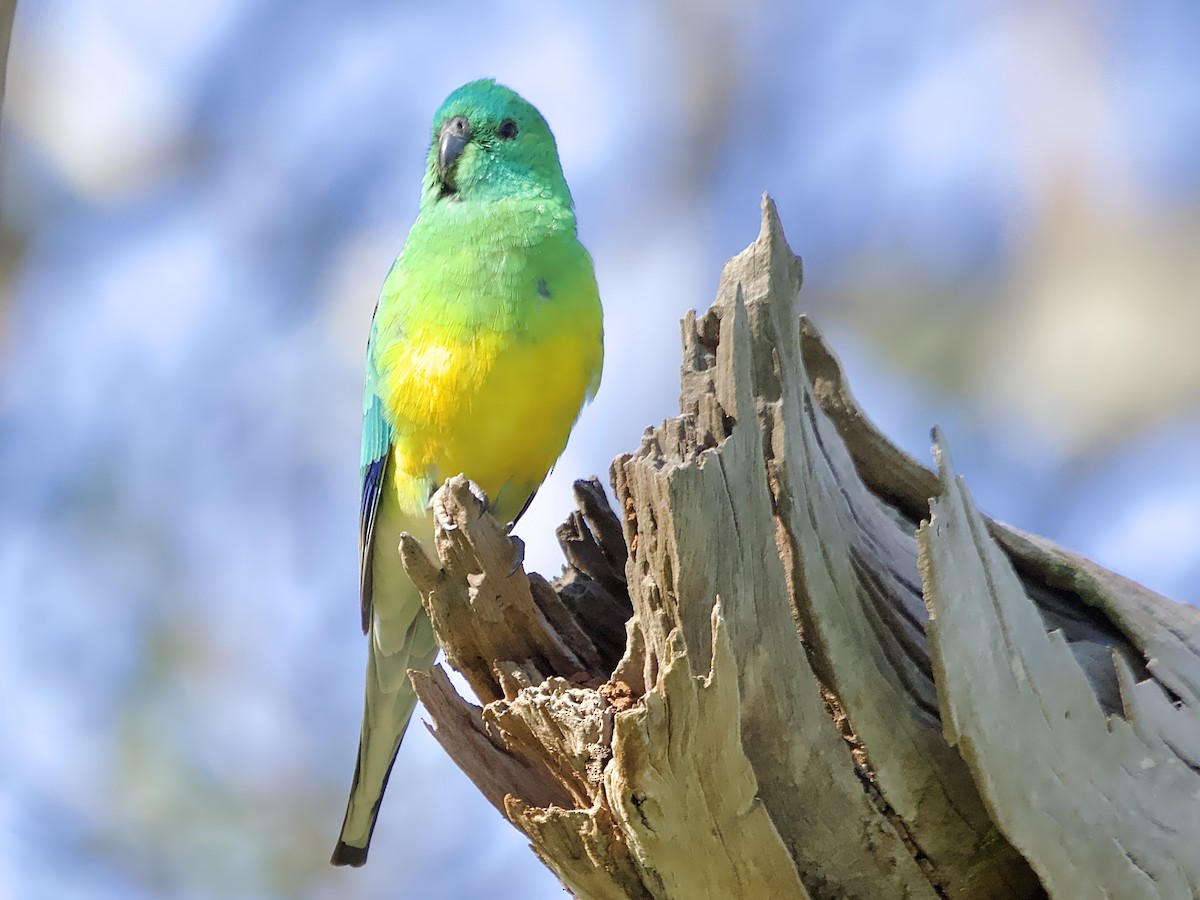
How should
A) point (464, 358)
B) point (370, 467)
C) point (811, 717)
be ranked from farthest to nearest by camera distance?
point (370, 467) < point (464, 358) < point (811, 717)

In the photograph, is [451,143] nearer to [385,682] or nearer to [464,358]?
[464,358]

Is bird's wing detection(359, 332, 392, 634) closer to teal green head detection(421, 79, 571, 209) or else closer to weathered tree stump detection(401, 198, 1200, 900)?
teal green head detection(421, 79, 571, 209)

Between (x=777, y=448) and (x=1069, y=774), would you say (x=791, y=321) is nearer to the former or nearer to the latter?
(x=777, y=448)

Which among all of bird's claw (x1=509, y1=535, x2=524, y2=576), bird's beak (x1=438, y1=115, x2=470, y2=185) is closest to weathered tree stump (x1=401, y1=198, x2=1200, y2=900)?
bird's claw (x1=509, y1=535, x2=524, y2=576)

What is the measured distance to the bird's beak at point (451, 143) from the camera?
393 centimetres

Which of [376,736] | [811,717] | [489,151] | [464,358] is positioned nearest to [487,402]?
[464,358]

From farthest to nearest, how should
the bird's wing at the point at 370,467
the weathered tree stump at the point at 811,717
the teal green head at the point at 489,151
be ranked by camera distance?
the teal green head at the point at 489,151 < the bird's wing at the point at 370,467 < the weathered tree stump at the point at 811,717

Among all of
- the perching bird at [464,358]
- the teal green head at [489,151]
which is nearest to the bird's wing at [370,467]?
the perching bird at [464,358]

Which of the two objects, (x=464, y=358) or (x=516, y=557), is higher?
(x=464, y=358)

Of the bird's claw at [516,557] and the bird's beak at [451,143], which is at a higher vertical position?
the bird's beak at [451,143]

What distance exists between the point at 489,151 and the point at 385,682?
184 centimetres

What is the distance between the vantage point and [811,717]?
7.07 ft

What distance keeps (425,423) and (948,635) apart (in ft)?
6.15

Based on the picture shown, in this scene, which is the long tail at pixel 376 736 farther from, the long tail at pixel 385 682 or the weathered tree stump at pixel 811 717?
the weathered tree stump at pixel 811 717
